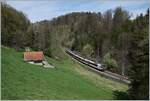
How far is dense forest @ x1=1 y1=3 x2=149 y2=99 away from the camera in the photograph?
1967cm

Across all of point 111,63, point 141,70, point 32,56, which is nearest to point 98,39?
point 111,63

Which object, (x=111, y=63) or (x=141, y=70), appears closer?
(x=141, y=70)

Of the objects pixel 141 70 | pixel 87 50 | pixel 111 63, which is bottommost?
pixel 111 63

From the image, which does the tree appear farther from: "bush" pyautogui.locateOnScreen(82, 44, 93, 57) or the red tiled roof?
"bush" pyautogui.locateOnScreen(82, 44, 93, 57)

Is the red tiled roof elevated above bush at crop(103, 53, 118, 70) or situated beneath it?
elevated above

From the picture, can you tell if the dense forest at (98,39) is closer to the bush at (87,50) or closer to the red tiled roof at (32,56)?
the bush at (87,50)

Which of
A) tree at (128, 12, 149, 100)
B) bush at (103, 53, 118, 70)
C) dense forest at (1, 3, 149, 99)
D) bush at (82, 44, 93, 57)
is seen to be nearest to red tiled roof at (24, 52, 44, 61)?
dense forest at (1, 3, 149, 99)

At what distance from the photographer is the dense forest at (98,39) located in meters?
19.7

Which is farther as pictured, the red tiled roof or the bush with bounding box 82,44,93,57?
the bush with bounding box 82,44,93,57

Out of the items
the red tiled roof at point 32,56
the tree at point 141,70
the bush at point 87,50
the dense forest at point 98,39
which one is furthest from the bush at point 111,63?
the tree at point 141,70

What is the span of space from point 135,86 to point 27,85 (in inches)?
249

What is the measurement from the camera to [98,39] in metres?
76.1

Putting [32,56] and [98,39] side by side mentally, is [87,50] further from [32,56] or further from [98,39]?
[32,56]

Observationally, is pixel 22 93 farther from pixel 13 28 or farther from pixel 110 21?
pixel 110 21
